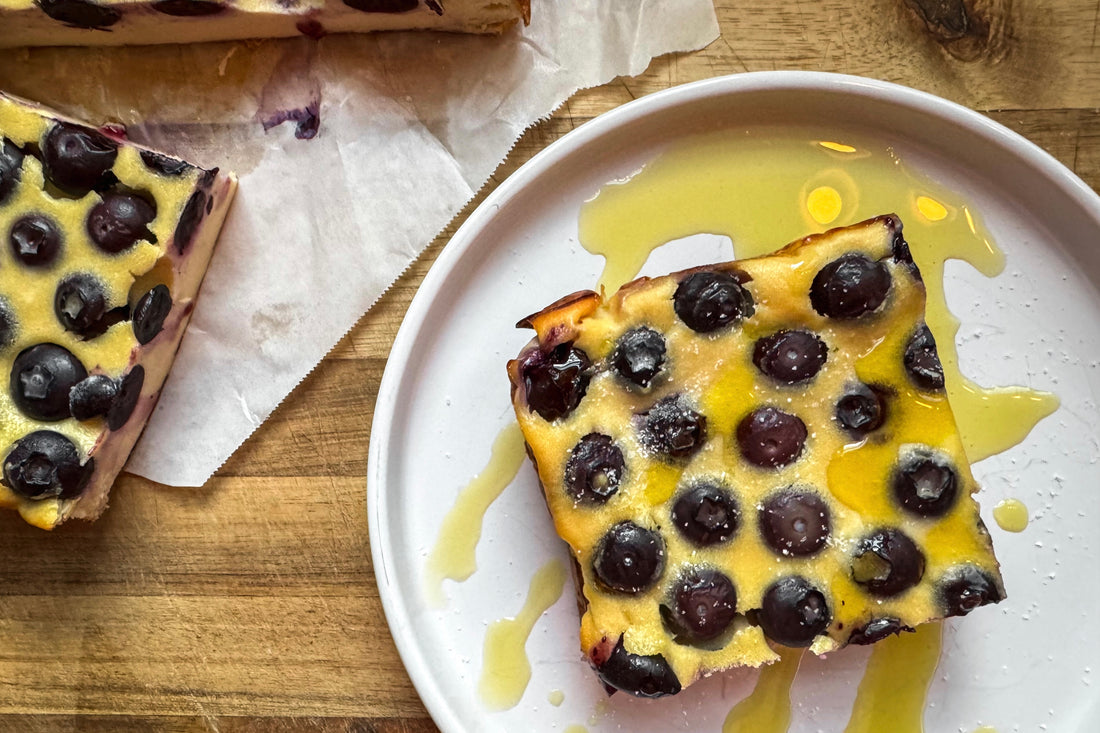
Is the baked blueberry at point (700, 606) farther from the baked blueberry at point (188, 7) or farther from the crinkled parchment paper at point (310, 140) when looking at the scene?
the baked blueberry at point (188, 7)

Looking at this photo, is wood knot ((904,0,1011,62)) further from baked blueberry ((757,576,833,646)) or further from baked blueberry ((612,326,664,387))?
baked blueberry ((757,576,833,646))

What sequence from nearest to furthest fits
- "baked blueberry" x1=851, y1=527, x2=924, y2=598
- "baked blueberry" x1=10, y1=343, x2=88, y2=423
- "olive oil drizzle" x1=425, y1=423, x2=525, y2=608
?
"baked blueberry" x1=851, y1=527, x2=924, y2=598, "baked blueberry" x1=10, y1=343, x2=88, y2=423, "olive oil drizzle" x1=425, y1=423, x2=525, y2=608

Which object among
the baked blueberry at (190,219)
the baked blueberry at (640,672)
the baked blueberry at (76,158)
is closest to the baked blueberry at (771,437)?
the baked blueberry at (640,672)

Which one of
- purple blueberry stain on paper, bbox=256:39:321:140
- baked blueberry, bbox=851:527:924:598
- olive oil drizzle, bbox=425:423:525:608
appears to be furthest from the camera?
purple blueberry stain on paper, bbox=256:39:321:140

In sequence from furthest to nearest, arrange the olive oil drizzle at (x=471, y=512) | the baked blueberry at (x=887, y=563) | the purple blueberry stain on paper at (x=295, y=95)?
the purple blueberry stain on paper at (x=295, y=95) → the olive oil drizzle at (x=471, y=512) → the baked blueberry at (x=887, y=563)

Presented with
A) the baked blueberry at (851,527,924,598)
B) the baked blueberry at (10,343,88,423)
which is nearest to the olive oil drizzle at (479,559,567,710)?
the baked blueberry at (851,527,924,598)

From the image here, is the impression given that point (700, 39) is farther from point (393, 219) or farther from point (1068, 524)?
point (1068, 524)

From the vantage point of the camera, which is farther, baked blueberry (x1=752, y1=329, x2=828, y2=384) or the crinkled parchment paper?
the crinkled parchment paper

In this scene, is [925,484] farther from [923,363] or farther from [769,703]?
[769,703]
